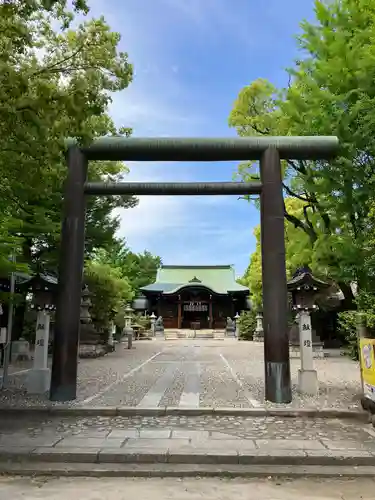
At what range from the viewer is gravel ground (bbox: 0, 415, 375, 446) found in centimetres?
646

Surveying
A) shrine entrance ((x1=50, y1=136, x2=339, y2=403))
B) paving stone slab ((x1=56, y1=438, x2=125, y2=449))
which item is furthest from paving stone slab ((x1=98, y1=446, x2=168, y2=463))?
shrine entrance ((x1=50, y1=136, x2=339, y2=403))

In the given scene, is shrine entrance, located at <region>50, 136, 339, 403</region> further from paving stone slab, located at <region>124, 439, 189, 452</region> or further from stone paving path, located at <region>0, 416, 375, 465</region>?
paving stone slab, located at <region>124, 439, 189, 452</region>

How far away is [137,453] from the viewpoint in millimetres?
5488

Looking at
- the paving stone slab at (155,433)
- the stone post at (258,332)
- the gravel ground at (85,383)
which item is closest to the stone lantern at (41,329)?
the gravel ground at (85,383)

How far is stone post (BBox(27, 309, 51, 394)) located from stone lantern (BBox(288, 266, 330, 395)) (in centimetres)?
581

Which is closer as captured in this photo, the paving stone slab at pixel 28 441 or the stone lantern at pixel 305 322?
the paving stone slab at pixel 28 441

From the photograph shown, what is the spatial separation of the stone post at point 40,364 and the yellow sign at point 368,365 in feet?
22.1

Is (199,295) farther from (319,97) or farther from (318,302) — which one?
Answer: (319,97)

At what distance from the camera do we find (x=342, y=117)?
35.8ft

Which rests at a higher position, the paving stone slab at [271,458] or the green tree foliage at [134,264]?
the green tree foliage at [134,264]

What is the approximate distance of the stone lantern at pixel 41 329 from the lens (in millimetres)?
9344

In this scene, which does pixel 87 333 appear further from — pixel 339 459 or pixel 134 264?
pixel 134 264

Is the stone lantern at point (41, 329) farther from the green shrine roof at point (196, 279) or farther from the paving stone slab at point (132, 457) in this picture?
the green shrine roof at point (196, 279)

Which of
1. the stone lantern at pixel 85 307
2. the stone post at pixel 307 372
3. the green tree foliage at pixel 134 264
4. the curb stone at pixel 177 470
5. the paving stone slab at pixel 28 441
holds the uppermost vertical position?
the green tree foliage at pixel 134 264
